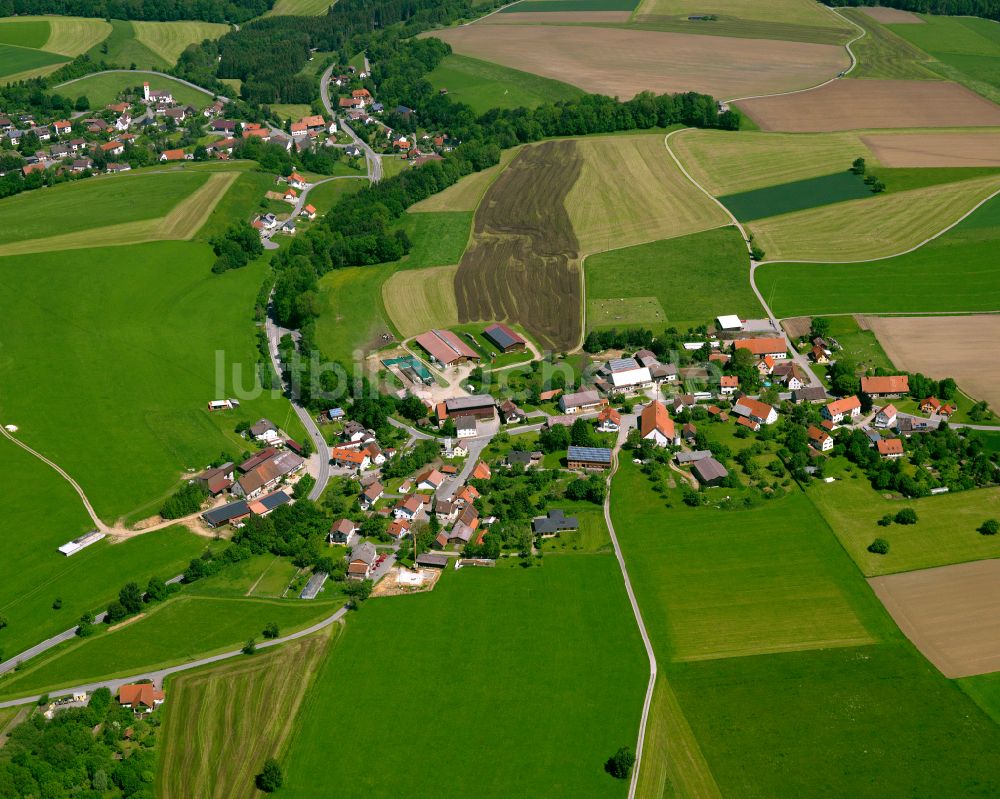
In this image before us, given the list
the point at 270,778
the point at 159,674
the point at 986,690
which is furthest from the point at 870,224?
the point at 270,778

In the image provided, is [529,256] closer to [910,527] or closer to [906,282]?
[906,282]

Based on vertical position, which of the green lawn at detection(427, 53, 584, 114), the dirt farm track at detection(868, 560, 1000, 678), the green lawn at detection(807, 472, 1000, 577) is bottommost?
the dirt farm track at detection(868, 560, 1000, 678)

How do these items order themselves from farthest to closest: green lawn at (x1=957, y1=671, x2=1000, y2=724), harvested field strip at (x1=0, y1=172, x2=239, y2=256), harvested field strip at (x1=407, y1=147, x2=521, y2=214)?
harvested field strip at (x1=407, y1=147, x2=521, y2=214) → harvested field strip at (x1=0, y1=172, x2=239, y2=256) → green lawn at (x1=957, y1=671, x2=1000, y2=724)

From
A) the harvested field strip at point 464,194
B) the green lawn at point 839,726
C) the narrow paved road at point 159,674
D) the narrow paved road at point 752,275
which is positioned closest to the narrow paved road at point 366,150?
the harvested field strip at point 464,194

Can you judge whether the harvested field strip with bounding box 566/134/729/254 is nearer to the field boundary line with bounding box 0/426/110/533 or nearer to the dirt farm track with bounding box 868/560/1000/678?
the dirt farm track with bounding box 868/560/1000/678

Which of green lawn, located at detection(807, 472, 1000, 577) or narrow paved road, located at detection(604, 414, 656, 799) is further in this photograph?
green lawn, located at detection(807, 472, 1000, 577)

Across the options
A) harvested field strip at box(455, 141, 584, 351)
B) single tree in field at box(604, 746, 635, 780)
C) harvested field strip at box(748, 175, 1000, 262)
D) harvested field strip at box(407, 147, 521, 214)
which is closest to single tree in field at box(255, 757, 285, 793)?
single tree in field at box(604, 746, 635, 780)

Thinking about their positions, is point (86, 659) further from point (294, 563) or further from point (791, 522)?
point (791, 522)

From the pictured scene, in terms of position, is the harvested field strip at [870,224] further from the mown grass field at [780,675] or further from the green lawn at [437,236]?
the mown grass field at [780,675]
